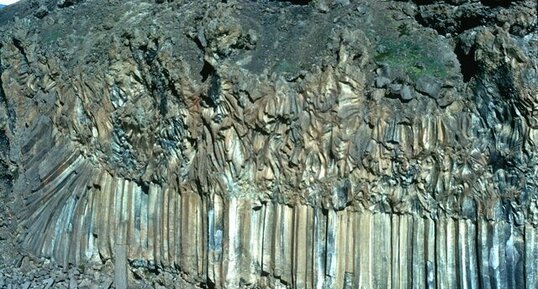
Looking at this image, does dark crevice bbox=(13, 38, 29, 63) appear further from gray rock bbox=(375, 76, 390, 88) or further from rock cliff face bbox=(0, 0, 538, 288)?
gray rock bbox=(375, 76, 390, 88)

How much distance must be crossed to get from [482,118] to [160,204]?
4.83 metres

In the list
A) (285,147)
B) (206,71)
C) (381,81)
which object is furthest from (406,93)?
(206,71)

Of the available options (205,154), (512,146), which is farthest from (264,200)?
(512,146)

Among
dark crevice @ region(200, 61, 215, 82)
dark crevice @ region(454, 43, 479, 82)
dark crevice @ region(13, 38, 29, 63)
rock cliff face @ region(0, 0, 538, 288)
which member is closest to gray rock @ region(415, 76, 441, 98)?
rock cliff face @ region(0, 0, 538, 288)

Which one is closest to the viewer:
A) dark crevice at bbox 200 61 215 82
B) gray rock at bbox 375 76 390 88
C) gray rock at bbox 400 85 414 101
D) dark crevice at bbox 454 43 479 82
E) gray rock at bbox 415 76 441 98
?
dark crevice at bbox 454 43 479 82

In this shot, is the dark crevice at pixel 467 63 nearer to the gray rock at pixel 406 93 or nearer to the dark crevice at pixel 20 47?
the gray rock at pixel 406 93

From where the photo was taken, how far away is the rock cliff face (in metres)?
7.96

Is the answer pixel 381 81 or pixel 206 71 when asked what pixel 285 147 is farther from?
pixel 206 71

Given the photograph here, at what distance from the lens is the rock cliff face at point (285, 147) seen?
796 centimetres

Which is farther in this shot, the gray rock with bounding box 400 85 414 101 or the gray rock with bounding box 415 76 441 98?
the gray rock with bounding box 400 85 414 101

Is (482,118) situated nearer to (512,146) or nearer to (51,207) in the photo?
(512,146)

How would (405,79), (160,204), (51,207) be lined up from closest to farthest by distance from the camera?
1. (405,79)
2. (160,204)
3. (51,207)

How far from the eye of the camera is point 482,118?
8.02 m

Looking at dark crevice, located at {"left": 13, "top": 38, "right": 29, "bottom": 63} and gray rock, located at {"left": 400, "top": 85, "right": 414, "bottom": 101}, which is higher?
dark crevice, located at {"left": 13, "top": 38, "right": 29, "bottom": 63}
